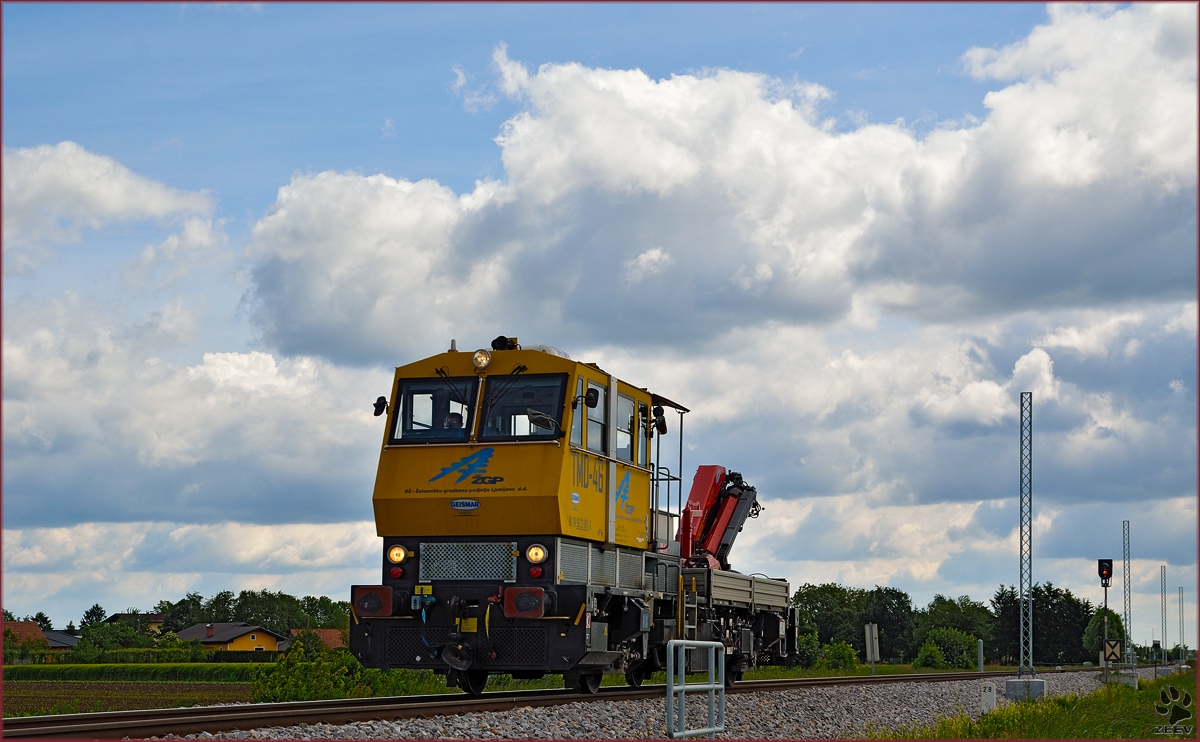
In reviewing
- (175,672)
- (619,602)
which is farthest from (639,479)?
(175,672)

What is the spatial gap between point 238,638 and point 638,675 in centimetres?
10454

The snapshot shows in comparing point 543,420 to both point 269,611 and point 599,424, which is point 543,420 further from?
point 269,611

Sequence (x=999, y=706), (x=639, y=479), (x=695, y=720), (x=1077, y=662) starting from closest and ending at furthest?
(x=695, y=720) < (x=639, y=479) < (x=999, y=706) < (x=1077, y=662)

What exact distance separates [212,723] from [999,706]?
51.7 ft

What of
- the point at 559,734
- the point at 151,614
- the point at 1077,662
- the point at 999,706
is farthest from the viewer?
the point at 151,614

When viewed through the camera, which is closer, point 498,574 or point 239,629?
point 498,574

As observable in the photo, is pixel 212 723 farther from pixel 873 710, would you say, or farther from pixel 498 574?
pixel 873 710

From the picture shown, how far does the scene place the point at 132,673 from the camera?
71875 millimetres

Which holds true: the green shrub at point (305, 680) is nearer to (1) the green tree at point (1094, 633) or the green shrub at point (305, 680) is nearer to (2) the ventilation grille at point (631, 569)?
(2) the ventilation grille at point (631, 569)

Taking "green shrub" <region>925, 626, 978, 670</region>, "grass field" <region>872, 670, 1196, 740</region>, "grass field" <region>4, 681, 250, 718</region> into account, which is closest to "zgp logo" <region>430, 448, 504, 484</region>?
"grass field" <region>872, 670, 1196, 740</region>

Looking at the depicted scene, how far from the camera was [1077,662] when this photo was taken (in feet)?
353

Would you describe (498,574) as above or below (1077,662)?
above

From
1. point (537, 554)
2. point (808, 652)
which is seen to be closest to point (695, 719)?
point (537, 554)

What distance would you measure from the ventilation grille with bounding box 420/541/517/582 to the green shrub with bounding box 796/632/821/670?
3636cm
